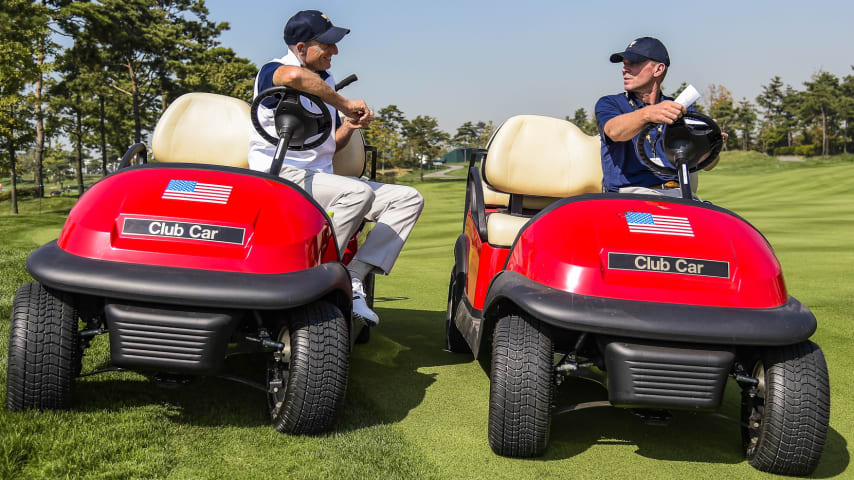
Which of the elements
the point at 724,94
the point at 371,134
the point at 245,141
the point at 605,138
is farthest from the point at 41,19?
the point at 724,94

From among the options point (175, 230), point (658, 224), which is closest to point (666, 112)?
point (658, 224)

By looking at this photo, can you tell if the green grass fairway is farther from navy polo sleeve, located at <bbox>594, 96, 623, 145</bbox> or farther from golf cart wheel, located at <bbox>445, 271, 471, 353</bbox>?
navy polo sleeve, located at <bbox>594, 96, 623, 145</bbox>

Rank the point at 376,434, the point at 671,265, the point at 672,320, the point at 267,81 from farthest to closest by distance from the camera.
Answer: the point at 267,81, the point at 376,434, the point at 671,265, the point at 672,320

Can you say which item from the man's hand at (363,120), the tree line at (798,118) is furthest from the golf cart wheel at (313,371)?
the tree line at (798,118)

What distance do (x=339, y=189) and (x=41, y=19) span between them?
2448 centimetres

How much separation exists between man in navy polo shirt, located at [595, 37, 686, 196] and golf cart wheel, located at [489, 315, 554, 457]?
1.40m

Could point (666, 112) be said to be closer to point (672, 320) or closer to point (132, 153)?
point (672, 320)

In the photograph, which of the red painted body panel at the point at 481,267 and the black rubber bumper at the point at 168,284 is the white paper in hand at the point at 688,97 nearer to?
the red painted body panel at the point at 481,267

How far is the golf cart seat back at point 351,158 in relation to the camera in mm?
4714

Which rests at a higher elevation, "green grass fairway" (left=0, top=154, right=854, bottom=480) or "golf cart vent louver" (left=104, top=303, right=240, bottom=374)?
"golf cart vent louver" (left=104, top=303, right=240, bottom=374)

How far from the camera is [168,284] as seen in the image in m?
2.35

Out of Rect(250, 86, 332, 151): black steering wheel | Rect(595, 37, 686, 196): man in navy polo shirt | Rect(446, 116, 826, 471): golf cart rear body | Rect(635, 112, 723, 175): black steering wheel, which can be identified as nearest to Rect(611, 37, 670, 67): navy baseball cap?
Rect(595, 37, 686, 196): man in navy polo shirt

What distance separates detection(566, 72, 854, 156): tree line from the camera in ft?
226

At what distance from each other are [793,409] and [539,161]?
2149 millimetres
